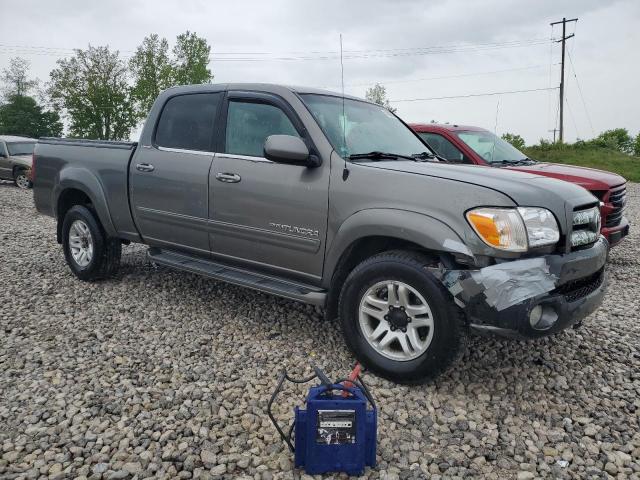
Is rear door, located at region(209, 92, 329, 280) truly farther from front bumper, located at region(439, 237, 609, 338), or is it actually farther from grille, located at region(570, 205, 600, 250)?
grille, located at region(570, 205, 600, 250)

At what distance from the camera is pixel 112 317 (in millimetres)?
4473

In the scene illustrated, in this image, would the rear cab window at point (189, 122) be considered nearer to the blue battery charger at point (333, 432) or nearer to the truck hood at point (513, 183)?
the truck hood at point (513, 183)

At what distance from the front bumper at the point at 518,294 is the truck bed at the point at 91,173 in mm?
3230

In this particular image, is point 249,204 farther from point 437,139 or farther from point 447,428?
point 437,139

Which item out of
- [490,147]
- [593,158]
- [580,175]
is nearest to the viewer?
[580,175]

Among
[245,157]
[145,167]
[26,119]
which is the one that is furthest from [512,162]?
[26,119]

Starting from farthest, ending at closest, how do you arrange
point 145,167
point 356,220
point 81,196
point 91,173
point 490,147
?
point 490,147, point 81,196, point 91,173, point 145,167, point 356,220

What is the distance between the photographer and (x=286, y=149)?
343 centimetres

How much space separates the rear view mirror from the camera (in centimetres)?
344

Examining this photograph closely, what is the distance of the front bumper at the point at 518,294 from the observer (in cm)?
281

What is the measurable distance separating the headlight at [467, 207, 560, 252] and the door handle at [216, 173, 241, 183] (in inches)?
70.6

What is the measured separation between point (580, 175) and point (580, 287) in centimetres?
362

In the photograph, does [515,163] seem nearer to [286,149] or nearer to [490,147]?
[490,147]

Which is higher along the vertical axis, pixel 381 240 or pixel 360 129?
pixel 360 129
